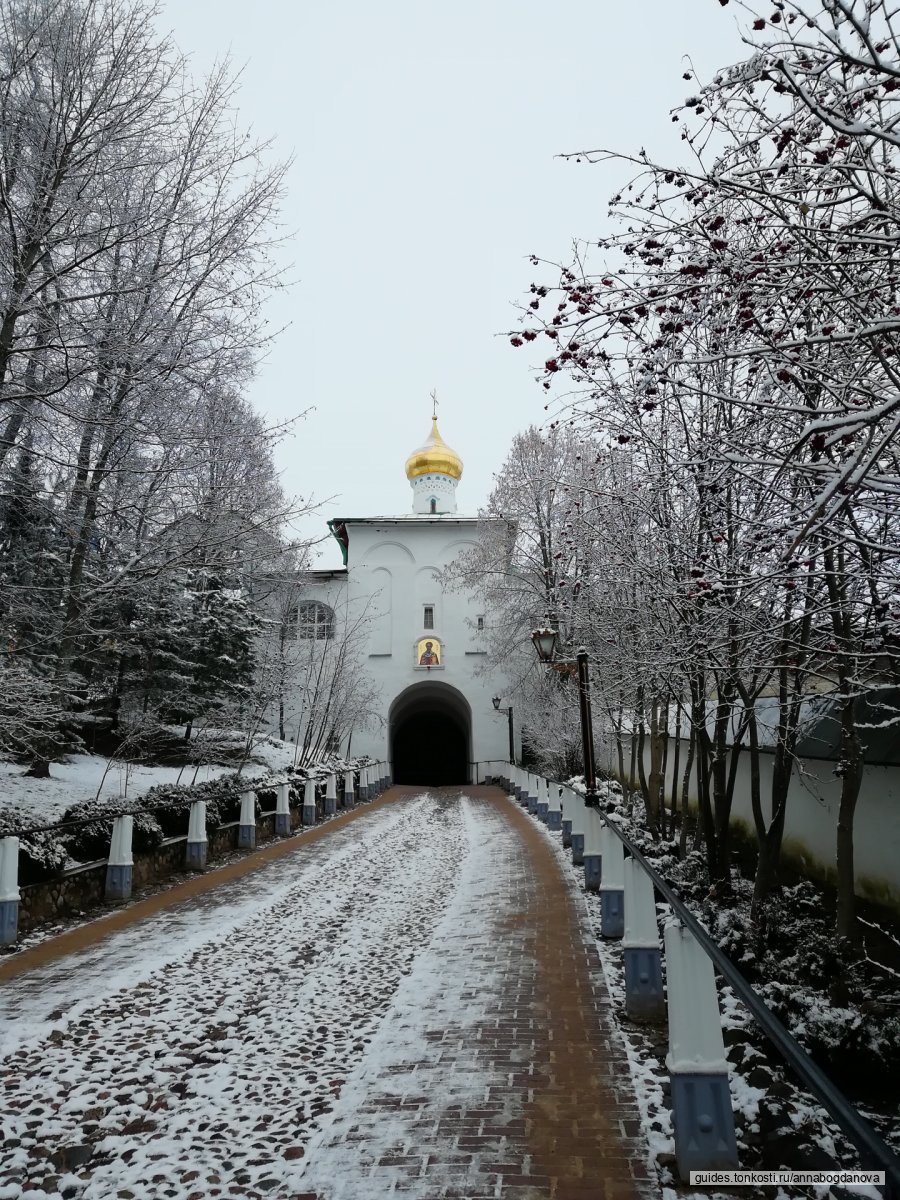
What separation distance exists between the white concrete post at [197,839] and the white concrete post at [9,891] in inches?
157

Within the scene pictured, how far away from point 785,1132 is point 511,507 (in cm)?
1999

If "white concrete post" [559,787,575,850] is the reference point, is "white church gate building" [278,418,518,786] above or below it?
above

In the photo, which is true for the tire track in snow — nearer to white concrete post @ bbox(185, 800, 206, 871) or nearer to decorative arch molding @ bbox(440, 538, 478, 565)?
white concrete post @ bbox(185, 800, 206, 871)

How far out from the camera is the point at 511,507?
2311 centimetres

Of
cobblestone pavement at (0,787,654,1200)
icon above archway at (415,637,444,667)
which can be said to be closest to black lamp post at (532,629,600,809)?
cobblestone pavement at (0,787,654,1200)

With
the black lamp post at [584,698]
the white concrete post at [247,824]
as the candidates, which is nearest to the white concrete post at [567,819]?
the black lamp post at [584,698]

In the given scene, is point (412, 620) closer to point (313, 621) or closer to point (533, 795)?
point (313, 621)

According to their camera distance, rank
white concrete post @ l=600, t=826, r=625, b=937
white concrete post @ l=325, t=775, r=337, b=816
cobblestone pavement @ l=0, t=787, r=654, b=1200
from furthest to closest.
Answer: white concrete post @ l=325, t=775, r=337, b=816, white concrete post @ l=600, t=826, r=625, b=937, cobblestone pavement @ l=0, t=787, r=654, b=1200

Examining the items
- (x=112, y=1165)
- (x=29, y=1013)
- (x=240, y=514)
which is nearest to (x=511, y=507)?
(x=240, y=514)

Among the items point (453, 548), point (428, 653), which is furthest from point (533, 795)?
point (453, 548)

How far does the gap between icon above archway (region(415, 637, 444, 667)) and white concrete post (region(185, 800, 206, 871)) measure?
26.6m

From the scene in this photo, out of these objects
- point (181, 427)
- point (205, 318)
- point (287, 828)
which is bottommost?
point (287, 828)

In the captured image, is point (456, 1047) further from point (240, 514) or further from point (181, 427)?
point (181, 427)

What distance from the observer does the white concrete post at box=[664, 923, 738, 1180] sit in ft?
10.9
